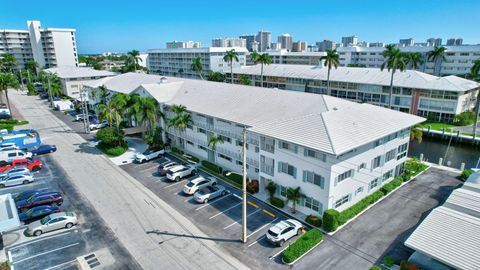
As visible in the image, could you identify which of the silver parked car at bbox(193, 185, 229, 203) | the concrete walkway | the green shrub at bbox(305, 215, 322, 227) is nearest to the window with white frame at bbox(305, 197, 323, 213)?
the green shrub at bbox(305, 215, 322, 227)

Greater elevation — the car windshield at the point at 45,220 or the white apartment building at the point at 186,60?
the white apartment building at the point at 186,60

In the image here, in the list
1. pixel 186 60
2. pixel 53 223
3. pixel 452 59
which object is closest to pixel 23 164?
pixel 53 223

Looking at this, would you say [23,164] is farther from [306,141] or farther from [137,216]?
[306,141]

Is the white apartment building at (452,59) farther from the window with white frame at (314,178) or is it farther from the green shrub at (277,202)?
the green shrub at (277,202)

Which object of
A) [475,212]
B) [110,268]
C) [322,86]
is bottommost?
[110,268]

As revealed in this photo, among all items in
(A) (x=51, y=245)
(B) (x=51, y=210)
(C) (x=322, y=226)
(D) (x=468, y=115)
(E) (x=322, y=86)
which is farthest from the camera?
(E) (x=322, y=86)

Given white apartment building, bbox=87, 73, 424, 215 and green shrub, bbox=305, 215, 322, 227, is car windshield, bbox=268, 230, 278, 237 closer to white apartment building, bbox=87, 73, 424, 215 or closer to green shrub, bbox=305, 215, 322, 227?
green shrub, bbox=305, 215, 322, 227

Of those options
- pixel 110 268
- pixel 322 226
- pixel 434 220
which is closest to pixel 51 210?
pixel 110 268

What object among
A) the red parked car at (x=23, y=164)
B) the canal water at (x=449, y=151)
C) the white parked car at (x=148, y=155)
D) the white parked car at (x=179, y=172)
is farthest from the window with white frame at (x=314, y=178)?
the red parked car at (x=23, y=164)

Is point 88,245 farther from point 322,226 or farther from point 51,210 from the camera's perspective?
point 322,226
